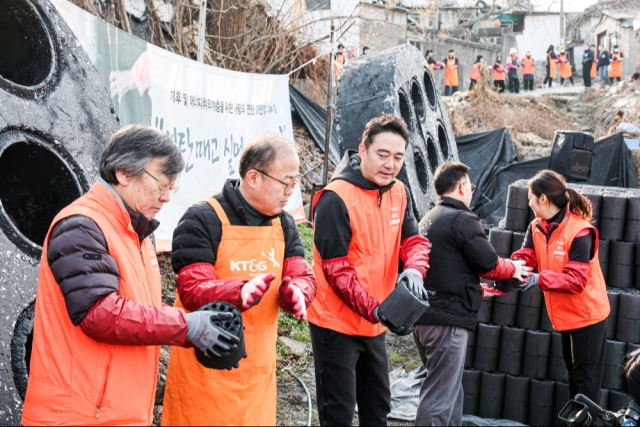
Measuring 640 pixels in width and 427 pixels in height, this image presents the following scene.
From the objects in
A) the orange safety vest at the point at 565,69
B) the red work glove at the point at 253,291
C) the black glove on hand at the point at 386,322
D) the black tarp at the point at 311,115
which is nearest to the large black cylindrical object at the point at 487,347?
the black glove on hand at the point at 386,322

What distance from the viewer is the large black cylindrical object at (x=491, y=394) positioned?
5652 millimetres

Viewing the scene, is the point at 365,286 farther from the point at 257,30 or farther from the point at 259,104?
the point at 257,30

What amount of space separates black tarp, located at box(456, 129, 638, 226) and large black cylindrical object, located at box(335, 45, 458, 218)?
6.44 metres

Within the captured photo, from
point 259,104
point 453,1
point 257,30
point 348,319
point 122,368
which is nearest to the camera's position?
point 122,368

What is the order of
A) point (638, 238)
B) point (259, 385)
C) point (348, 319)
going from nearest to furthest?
point (259, 385), point (348, 319), point (638, 238)

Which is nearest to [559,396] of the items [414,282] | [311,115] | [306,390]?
[306,390]

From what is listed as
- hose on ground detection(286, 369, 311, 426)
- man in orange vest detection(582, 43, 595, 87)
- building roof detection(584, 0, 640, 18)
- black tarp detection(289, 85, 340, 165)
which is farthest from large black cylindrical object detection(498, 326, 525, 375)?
building roof detection(584, 0, 640, 18)

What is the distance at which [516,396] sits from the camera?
5656 millimetres

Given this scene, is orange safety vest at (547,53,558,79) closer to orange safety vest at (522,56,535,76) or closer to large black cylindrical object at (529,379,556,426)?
orange safety vest at (522,56,535,76)

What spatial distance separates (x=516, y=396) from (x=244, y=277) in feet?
Answer: 11.7

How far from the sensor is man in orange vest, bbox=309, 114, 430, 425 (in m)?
3.49

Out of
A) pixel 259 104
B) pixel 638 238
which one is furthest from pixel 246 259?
pixel 259 104

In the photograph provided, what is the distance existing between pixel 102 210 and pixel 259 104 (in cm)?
625

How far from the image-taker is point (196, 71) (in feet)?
23.3
